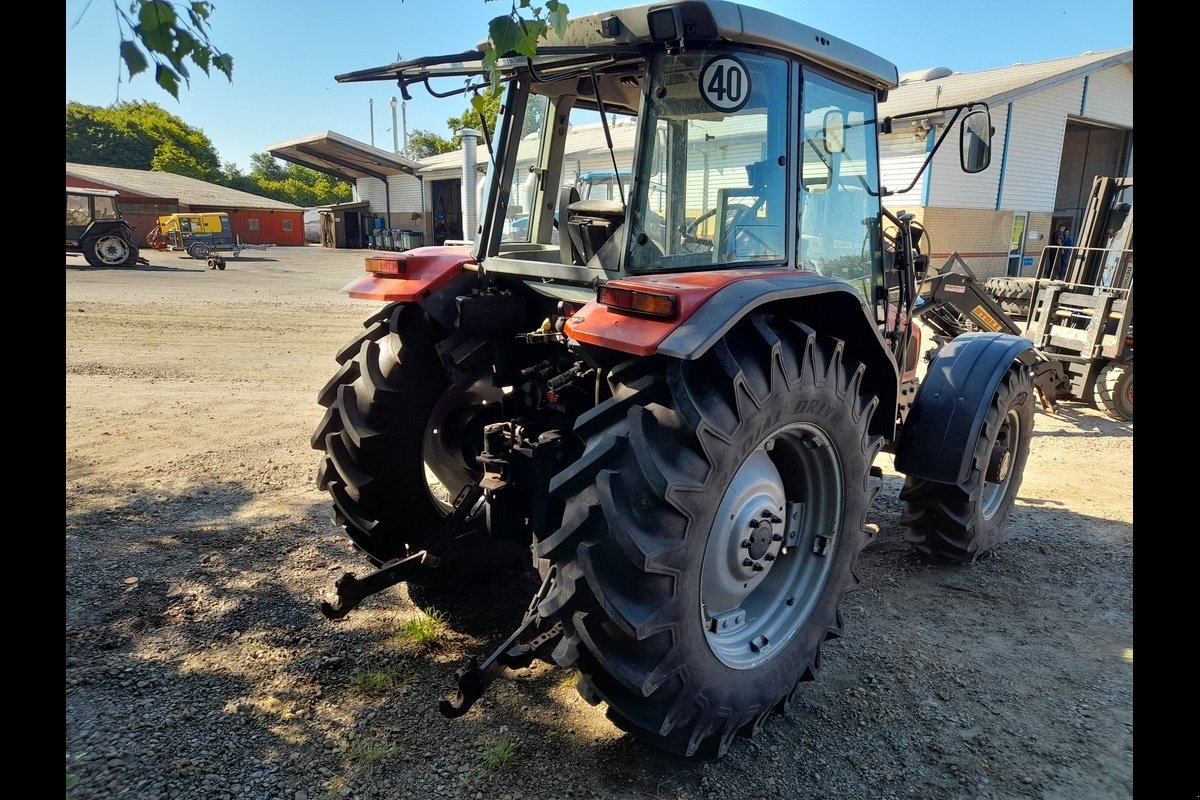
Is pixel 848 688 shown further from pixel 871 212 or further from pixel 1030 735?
pixel 871 212

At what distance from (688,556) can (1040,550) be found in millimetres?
3216

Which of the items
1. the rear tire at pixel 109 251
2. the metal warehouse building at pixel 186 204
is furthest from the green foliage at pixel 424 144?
the rear tire at pixel 109 251

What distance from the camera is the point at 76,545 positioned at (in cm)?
398

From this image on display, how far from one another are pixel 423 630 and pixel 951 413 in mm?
2768

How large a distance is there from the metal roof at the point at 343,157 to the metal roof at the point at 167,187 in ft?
30.7

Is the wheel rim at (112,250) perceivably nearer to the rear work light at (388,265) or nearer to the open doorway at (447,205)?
the open doorway at (447,205)

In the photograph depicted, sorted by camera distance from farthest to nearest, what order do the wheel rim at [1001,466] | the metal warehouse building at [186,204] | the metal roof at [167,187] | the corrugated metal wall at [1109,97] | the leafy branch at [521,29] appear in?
the metal roof at [167,187], the metal warehouse building at [186,204], the corrugated metal wall at [1109,97], the wheel rim at [1001,466], the leafy branch at [521,29]

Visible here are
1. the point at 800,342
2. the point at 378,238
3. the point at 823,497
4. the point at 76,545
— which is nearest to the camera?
the point at 800,342

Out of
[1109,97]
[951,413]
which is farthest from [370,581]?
[1109,97]

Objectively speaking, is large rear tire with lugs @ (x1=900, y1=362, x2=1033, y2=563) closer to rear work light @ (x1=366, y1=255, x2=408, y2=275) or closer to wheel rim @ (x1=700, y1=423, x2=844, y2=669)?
wheel rim @ (x1=700, y1=423, x2=844, y2=669)

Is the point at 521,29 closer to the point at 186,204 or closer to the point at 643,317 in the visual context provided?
the point at 643,317

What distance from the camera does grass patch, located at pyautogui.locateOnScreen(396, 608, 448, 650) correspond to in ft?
10.5

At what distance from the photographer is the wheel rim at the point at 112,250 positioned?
21.7 metres
